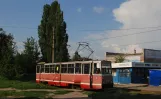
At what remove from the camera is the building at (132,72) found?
45.7 m

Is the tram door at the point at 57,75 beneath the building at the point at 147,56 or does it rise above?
beneath

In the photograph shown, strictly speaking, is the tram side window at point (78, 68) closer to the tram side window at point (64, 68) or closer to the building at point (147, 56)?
the tram side window at point (64, 68)

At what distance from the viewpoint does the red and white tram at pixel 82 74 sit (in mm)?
30561

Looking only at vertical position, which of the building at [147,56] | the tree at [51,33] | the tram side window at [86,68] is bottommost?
the tram side window at [86,68]

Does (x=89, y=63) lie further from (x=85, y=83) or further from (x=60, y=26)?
(x=60, y=26)

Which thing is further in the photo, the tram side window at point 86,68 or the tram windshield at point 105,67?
the tram side window at point 86,68

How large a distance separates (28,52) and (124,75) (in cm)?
2664

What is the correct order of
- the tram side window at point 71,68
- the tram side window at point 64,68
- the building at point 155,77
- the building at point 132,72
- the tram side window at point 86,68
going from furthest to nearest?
1. the building at point 132,72
2. the building at point 155,77
3. the tram side window at point 64,68
4. the tram side window at point 71,68
5. the tram side window at point 86,68

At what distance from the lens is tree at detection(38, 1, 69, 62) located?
57.0m

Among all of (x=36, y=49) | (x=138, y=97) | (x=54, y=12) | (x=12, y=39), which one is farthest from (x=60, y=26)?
(x=138, y=97)

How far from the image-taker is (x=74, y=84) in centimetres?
3438

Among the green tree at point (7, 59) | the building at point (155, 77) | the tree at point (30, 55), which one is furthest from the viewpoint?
the tree at point (30, 55)

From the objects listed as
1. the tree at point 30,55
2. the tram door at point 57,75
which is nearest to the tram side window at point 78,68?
the tram door at point 57,75

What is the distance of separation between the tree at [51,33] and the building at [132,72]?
38.1ft
